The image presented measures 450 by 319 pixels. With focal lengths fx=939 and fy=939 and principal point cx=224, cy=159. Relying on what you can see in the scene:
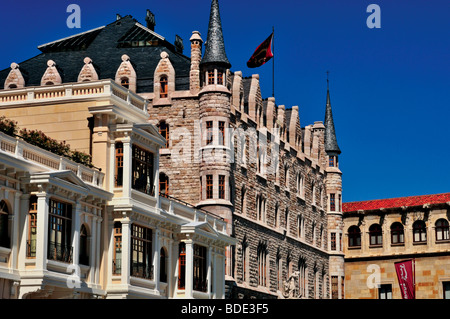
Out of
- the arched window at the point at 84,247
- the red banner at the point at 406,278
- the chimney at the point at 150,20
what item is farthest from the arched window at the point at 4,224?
the red banner at the point at 406,278

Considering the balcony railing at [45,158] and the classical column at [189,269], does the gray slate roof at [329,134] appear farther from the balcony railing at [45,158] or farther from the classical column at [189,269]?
the balcony railing at [45,158]

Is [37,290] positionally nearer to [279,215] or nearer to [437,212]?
[279,215]

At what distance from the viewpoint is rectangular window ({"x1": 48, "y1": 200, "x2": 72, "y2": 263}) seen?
38.5 m

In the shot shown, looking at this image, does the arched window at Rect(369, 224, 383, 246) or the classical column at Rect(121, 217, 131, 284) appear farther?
the arched window at Rect(369, 224, 383, 246)

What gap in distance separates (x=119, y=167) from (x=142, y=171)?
197 cm

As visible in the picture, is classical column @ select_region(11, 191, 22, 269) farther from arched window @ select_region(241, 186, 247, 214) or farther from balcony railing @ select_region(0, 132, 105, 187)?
arched window @ select_region(241, 186, 247, 214)

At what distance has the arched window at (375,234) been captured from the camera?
9062cm

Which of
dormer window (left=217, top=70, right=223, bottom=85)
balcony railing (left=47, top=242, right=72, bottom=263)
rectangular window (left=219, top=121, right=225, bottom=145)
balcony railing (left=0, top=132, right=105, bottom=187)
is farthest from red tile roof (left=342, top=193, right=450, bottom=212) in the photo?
balcony railing (left=47, top=242, right=72, bottom=263)

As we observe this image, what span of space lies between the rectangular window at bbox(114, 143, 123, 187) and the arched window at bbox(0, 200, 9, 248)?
8.10 meters

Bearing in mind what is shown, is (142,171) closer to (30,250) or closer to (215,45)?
(30,250)

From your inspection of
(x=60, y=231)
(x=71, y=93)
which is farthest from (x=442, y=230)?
(x=60, y=231)

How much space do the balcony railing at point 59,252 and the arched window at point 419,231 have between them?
54.6m

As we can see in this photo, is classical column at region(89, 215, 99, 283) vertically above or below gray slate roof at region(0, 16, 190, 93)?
below
